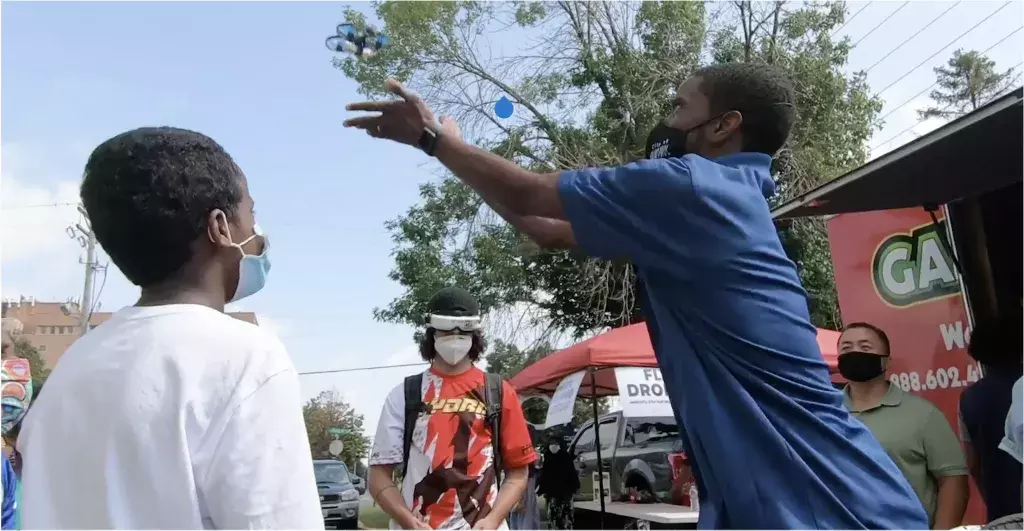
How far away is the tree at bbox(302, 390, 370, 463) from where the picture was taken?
47.1 metres

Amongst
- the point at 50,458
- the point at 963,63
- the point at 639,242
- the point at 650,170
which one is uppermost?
the point at 963,63

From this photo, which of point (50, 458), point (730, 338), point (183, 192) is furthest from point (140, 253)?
point (730, 338)

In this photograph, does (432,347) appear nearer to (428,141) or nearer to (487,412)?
(487,412)

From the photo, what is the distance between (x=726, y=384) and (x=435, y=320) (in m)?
2.15

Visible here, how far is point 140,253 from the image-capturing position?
1.53 meters

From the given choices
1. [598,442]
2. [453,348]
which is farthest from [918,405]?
[598,442]

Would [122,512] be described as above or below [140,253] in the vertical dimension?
below

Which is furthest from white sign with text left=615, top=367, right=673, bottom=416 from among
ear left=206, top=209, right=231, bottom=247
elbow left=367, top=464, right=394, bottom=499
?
ear left=206, top=209, right=231, bottom=247

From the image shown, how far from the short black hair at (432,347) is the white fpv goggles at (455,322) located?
3 cm

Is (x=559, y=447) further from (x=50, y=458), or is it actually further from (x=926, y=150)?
(x=50, y=458)

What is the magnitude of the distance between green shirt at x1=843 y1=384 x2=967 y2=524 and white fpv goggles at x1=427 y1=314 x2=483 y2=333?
1909mm

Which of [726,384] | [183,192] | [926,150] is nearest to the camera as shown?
[183,192]

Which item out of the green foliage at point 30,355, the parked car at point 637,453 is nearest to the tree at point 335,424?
the green foliage at point 30,355

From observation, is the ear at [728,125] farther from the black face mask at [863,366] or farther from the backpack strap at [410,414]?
the black face mask at [863,366]
